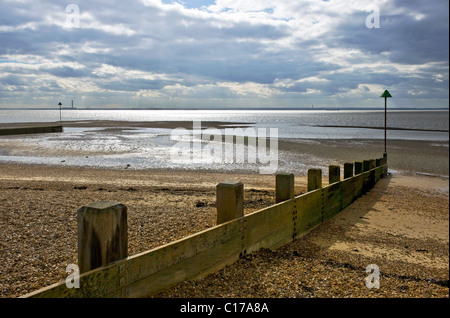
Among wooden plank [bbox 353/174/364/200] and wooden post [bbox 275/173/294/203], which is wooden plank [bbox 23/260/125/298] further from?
wooden plank [bbox 353/174/364/200]

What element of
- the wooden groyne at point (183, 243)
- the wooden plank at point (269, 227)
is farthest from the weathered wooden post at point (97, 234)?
the wooden plank at point (269, 227)

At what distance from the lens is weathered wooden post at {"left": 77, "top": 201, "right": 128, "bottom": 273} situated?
265 centimetres

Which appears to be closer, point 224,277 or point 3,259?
point 224,277

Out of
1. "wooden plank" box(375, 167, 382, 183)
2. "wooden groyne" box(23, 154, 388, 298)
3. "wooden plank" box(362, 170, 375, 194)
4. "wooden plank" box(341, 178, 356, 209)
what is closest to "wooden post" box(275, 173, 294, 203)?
"wooden groyne" box(23, 154, 388, 298)

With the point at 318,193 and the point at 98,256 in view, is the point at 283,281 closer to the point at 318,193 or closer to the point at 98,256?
the point at 98,256

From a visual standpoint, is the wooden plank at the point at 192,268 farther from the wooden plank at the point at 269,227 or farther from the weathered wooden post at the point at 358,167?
the weathered wooden post at the point at 358,167

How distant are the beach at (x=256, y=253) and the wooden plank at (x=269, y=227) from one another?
0.45 ft

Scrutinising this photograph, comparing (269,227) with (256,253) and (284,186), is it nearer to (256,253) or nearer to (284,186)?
(256,253)

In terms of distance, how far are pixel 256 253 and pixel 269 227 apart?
43 cm

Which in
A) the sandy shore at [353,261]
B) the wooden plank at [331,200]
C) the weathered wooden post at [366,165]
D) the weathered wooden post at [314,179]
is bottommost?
the sandy shore at [353,261]

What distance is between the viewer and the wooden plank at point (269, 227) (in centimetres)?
457
